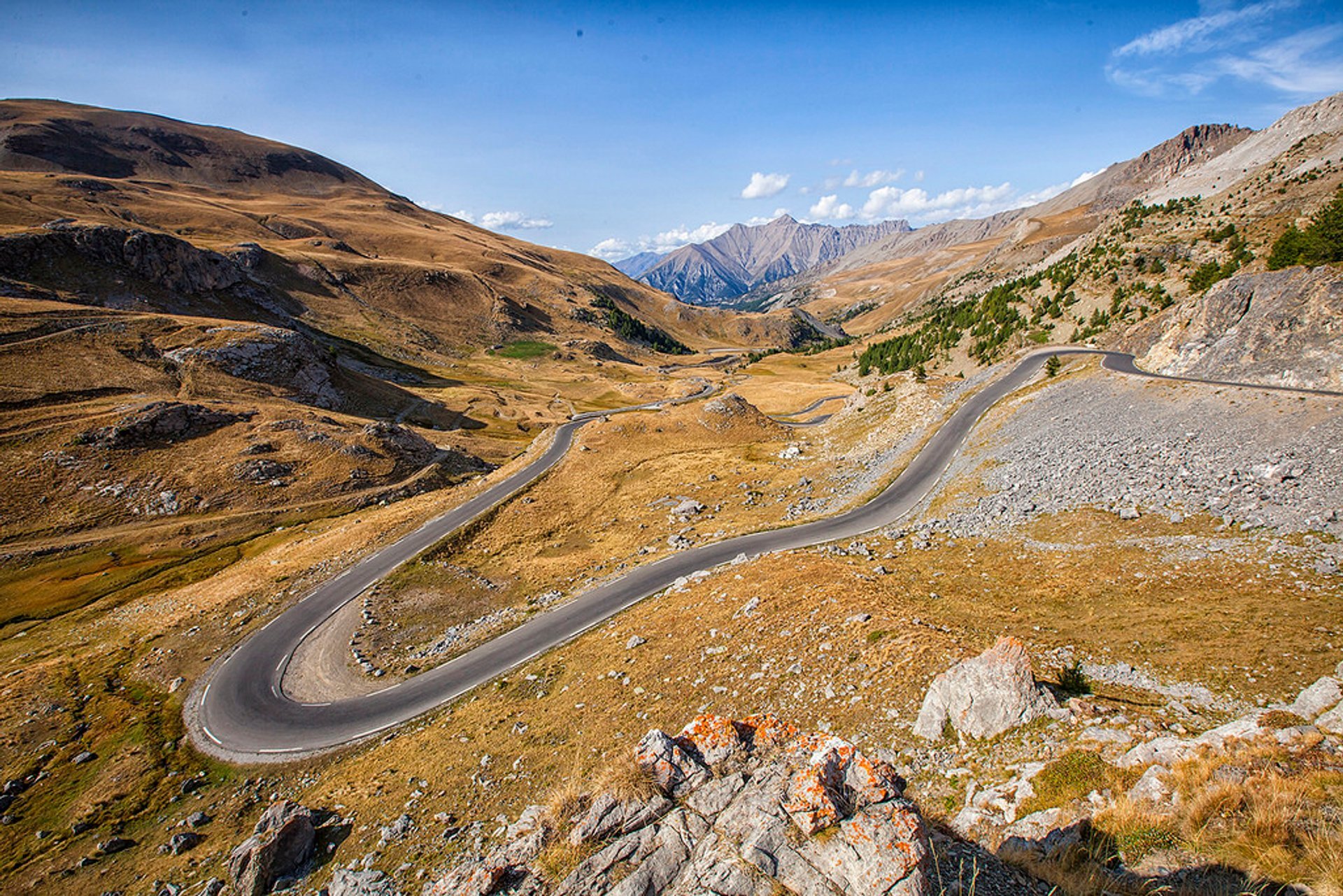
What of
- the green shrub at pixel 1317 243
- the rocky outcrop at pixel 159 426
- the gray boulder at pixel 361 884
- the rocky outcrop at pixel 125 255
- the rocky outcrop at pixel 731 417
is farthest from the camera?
the rocky outcrop at pixel 125 255

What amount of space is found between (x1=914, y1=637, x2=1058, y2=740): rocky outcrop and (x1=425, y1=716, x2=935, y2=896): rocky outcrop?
5.77 metres

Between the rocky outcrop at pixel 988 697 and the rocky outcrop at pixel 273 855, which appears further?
the rocky outcrop at pixel 273 855

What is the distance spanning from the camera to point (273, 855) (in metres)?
17.1

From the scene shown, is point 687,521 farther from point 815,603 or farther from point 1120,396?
point 1120,396

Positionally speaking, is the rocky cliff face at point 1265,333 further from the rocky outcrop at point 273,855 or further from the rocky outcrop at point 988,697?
the rocky outcrop at point 273,855

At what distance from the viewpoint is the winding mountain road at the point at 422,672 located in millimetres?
27469

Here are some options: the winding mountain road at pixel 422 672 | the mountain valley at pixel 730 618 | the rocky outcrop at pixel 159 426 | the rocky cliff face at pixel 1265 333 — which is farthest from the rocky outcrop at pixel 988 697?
the rocky outcrop at pixel 159 426

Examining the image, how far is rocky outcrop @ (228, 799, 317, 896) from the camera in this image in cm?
1659

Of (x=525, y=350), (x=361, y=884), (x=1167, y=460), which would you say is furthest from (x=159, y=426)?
(x=525, y=350)

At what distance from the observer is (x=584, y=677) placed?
26.0 m

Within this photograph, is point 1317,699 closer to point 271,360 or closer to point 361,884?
point 361,884

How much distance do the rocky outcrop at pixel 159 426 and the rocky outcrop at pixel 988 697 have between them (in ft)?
287

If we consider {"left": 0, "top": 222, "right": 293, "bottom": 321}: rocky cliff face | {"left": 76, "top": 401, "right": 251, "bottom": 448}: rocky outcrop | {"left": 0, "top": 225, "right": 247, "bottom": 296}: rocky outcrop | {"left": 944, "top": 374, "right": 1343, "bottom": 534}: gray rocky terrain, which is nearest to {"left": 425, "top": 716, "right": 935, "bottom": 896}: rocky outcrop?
{"left": 944, "top": 374, "right": 1343, "bottom": 534}: gray rocky terrain

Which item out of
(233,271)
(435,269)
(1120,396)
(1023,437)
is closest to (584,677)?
(1023,437)
